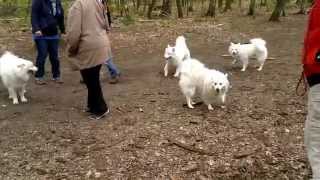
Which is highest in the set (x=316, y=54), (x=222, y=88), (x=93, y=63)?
(x=316, y=54)

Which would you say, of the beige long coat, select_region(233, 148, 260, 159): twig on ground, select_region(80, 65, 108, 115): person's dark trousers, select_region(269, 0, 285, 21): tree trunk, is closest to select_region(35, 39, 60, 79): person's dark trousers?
select_region(80, 65, 108, 115): person's dark trousers

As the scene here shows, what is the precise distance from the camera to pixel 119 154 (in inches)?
199

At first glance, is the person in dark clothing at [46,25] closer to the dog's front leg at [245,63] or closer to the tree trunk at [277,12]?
the dog's front leg at [245,63]

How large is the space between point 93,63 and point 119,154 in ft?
4.31

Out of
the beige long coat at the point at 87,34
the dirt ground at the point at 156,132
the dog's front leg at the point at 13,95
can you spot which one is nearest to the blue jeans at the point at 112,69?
the dirt ground at the point at 156,132

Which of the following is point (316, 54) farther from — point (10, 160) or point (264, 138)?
point (10, 160)

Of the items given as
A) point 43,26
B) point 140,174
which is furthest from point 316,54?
point 43,26

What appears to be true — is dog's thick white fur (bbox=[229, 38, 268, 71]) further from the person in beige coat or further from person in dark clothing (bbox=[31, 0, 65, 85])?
the person in beige coat

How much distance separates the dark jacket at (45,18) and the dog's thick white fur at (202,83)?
2360 mm

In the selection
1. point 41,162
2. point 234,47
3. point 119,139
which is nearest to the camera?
point 41,162

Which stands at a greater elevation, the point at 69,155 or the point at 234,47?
the point at 234,47

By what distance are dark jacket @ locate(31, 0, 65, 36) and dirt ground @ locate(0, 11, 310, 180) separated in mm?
1041

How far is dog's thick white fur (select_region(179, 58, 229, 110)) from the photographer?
639cm

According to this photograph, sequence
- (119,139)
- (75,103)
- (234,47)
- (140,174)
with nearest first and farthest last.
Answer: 1. (140,174)
2. (119,139)
3. (75,103)
4. (234,47)
